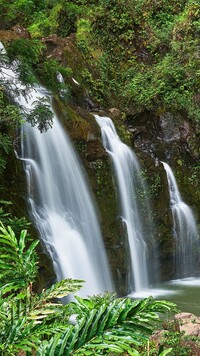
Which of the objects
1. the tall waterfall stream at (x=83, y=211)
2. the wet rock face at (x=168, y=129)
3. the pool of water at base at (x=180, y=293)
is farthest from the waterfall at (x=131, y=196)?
the wet rock face at (x=168, y=129)

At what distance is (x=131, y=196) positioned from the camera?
37.7 feet

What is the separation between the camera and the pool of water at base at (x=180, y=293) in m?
8.64

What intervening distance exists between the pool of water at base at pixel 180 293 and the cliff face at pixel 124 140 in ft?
1.66

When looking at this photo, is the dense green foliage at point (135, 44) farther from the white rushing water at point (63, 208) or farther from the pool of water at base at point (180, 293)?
the pool of water at base at point (180, 293)

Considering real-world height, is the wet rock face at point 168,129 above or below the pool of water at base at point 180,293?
above

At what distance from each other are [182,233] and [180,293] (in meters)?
2.67

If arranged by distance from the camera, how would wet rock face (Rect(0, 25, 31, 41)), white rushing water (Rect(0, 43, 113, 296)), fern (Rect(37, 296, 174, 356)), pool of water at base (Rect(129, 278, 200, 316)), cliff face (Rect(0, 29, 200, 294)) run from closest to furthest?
fern (Rect(37, 296, 174, 356)) → white rushing water (Rect(0, 43, 113, 296)) → pool of water at base (Rect(129, 278, 200, 316)) → cliff face (Rect(0, 29, 200, 294)) → wet rock face (Rect(0, 25, 31, 41))

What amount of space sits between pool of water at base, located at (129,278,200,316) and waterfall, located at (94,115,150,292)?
46cm

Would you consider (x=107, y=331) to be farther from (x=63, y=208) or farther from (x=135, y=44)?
(x=135, y=44)

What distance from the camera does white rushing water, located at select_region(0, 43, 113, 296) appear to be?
854cm

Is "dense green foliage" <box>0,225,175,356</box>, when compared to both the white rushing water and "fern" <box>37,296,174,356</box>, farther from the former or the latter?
the white rushing water

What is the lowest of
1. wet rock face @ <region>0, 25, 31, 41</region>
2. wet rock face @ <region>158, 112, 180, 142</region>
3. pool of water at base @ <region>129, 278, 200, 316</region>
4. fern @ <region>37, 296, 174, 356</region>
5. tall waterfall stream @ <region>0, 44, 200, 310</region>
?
pool of water at base @ <region>129, 278, 200, 316</region>

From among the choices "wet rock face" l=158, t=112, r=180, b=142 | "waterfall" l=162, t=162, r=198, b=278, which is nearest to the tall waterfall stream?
"waterfall" l=162, t=162, r=198, b=278

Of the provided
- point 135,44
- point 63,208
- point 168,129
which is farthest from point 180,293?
point 135,44
